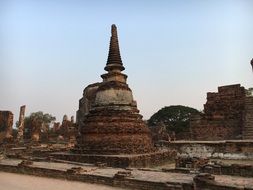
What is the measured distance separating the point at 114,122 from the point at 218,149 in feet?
16.2

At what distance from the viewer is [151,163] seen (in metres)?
11.2

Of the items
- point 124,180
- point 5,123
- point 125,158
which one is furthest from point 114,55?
point 5,123

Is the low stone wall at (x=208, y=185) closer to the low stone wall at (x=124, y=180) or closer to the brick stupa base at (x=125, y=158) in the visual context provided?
the low stone wall at (x=124, y=180)

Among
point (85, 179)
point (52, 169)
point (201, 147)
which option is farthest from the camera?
point (201, 147)

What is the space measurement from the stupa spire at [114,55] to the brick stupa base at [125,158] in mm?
4783

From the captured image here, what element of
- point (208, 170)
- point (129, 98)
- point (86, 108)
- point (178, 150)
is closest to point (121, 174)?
point (208, 170)

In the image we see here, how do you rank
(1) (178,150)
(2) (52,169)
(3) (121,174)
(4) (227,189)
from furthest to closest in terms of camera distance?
(1) (178,150), (2) (52,169), (3) (121,174), (4) (227,189)

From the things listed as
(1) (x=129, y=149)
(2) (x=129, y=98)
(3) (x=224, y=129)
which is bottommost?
(1) (x=129, y=149)

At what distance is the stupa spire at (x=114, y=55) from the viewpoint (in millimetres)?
14008

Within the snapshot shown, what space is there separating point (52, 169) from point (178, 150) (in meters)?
7.26

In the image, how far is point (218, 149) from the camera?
41.1ft

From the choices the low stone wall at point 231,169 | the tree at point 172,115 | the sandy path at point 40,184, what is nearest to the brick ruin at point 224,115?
the low stone wall at point 231,169

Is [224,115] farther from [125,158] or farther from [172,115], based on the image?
[172,115]

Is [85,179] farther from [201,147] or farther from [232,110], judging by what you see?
[232,110]
